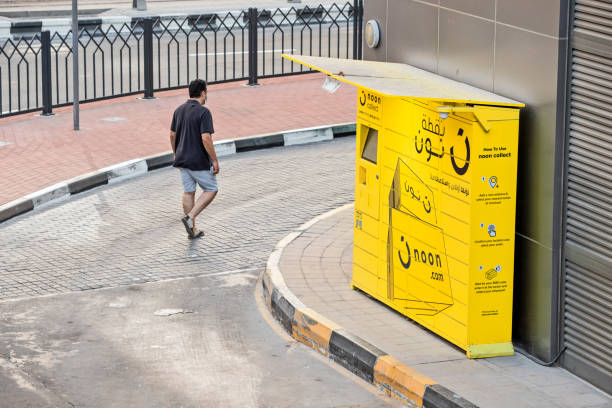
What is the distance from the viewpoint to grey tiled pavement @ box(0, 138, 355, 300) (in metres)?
11.0

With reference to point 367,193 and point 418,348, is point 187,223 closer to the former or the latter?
point 367,193

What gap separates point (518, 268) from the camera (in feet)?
28.1

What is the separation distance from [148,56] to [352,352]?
1036 cm

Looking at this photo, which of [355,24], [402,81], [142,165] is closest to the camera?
[402,81]

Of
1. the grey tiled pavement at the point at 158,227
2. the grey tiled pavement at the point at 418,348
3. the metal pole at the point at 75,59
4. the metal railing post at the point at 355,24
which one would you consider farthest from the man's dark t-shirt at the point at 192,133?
the metal railing post at the point at 355,24

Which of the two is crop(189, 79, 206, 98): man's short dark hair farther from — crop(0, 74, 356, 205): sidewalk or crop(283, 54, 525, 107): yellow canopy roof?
crop(0, 74, 356, 205): sidewalk

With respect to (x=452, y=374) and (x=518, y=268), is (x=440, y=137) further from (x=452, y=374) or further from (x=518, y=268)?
(x=452, y=374)

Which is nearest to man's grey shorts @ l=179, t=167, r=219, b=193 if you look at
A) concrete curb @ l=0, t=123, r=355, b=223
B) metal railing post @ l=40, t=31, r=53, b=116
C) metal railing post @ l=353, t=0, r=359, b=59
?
concrete curb @ l=0, t=123, r=355, b=223

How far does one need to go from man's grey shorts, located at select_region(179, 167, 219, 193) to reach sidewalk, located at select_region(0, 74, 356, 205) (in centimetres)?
222

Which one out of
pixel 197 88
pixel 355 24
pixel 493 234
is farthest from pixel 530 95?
pixel 355 24

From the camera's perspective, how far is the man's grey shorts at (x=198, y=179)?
11938mm

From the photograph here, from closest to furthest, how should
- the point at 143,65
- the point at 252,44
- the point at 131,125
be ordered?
the point at 131,125, the point at 252,44, the point at 143,65

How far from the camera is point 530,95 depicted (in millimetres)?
8211

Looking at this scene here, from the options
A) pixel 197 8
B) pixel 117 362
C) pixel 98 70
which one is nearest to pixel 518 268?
pixel 117 362
